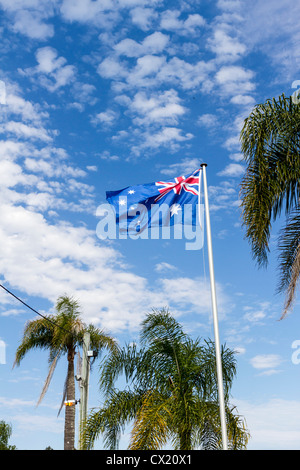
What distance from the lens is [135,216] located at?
12.6 metres

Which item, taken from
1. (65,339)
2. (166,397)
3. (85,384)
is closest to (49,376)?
(65,339)

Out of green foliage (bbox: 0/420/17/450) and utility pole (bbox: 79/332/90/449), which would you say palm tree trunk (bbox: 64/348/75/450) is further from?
green foliage (bbox: 0/420/17/450)

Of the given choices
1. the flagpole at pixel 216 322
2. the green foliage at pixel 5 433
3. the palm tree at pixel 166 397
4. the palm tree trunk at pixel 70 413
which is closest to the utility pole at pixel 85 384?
the palm tree at pixel 166 397

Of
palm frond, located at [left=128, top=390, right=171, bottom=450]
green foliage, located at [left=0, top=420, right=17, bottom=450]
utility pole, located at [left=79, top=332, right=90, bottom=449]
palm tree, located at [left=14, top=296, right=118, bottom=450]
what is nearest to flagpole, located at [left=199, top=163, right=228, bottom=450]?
palm frond, located at [left=128, top=390, right=171, bottom=450]

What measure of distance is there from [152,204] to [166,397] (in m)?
4.78

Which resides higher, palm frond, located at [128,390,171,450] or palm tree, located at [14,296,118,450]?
palm tree, located at [14,296,118,450]

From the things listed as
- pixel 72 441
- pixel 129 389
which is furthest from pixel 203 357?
pixel 72 441

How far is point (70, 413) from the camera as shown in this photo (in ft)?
77.5

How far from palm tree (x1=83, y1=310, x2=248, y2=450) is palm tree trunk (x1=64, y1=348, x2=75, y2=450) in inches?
449

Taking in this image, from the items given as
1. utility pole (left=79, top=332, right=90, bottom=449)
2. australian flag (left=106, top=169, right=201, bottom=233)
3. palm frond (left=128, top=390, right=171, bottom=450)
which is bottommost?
palm frond (left=128, top=390, right=171, bottom=450)

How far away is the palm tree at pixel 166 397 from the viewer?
37.7ft

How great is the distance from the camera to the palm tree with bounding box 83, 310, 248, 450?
1150 cm

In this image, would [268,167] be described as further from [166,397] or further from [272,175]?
[166,397]

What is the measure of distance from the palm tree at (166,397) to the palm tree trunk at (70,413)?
11410mm
